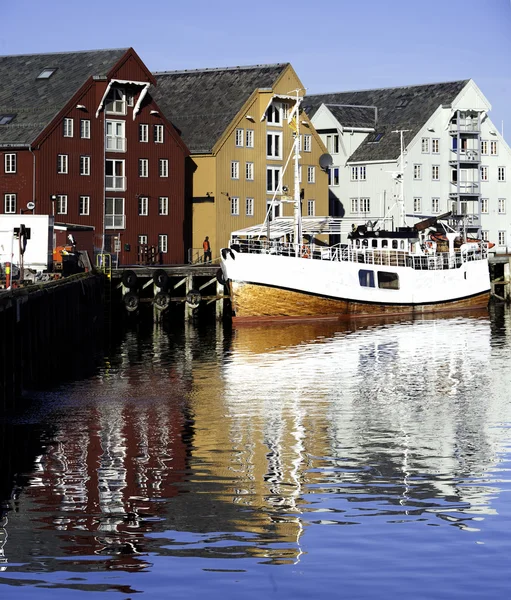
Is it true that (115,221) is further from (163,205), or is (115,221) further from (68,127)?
(68,127)

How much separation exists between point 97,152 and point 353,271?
74.5ft

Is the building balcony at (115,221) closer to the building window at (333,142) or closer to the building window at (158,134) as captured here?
the building window at (158,134)

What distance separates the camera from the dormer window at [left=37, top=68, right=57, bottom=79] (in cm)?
8962

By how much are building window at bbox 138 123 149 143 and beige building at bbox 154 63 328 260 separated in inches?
232

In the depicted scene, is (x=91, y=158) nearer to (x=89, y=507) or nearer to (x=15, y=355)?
(x=15, y=355)

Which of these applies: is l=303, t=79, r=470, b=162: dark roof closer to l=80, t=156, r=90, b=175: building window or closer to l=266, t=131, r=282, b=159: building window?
l=266, t=131, r=282, b=159: building window

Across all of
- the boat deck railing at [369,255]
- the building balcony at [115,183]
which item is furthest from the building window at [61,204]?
the boat deck railing at [369,255]

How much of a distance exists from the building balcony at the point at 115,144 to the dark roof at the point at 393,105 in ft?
97.0

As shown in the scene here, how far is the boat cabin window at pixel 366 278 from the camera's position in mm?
76375

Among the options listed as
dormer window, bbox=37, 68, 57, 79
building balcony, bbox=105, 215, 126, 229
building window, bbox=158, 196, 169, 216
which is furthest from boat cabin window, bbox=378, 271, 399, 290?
dormer window, bbox=37, 68, 57, 79

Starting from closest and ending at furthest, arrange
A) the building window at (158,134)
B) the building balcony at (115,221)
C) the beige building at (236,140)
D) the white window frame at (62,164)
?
the white window frame at (62,164) < the building balcony at (115,221) < the building window at (158,134) < the beige building at (236,140)

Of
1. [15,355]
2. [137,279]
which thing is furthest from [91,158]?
[15,355]

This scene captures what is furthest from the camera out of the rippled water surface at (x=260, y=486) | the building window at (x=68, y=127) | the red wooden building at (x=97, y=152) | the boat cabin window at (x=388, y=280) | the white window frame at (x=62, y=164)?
the building window at (x=68, y=127)

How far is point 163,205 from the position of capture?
3637 inches
